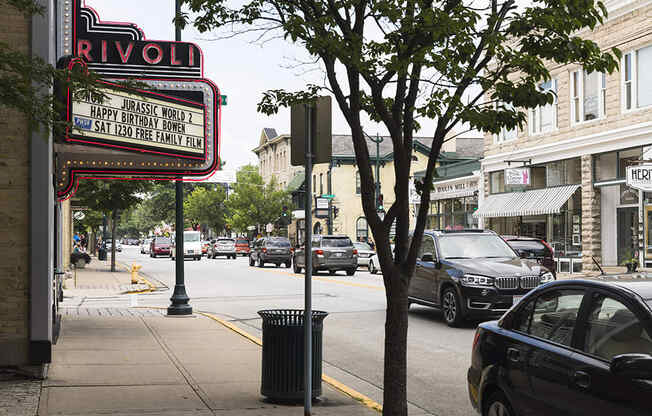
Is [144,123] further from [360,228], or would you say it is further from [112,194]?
[360,228]

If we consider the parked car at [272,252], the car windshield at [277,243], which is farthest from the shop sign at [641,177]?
the car windshield at [277,243]

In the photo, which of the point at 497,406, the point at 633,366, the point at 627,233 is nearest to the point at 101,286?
the point at 627,233

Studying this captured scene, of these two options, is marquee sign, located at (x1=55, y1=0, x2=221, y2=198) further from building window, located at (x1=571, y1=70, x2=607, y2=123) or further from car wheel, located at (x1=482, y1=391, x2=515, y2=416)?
building window, located at (x1=571, y1=70, x2=607, y2=123)

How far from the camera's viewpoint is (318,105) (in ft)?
23.6

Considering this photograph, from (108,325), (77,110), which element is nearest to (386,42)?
(77,110)

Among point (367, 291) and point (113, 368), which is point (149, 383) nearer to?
point (113, 368)

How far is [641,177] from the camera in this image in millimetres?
23719

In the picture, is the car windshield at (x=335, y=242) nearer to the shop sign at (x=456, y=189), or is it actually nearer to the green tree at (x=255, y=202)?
the shop sign at (x=456, y=189)

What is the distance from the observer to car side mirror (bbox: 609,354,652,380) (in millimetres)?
4172

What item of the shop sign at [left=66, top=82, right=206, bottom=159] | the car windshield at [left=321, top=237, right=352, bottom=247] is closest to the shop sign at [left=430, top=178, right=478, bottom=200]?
the car windshield at [left=321, top=237, right=352, bottom=247]

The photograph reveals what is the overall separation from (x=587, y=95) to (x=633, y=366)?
2757 centimetres

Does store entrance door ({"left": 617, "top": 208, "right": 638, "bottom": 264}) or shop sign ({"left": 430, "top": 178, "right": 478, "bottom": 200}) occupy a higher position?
shop sign ({"left": 430, "top": 178, "right": 478, "bottom": 200})

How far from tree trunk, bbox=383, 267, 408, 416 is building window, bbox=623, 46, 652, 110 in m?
22.5

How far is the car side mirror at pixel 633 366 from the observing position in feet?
13.7
